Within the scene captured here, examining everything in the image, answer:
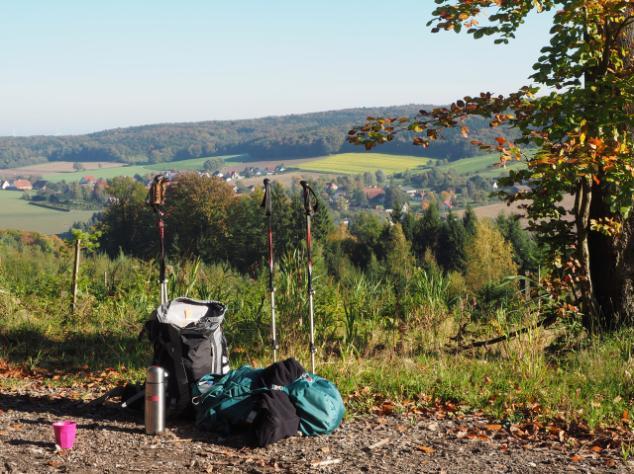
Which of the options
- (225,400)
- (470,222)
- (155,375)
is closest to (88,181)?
(470,222)

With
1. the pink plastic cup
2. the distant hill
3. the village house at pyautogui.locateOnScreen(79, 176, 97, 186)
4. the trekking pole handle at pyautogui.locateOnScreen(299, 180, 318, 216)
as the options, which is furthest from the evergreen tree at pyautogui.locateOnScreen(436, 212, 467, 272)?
the pink plastic cup

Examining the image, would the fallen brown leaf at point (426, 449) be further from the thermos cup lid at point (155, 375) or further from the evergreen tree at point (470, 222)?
the evergreen tree at point (470, 222)

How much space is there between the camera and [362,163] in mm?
104812

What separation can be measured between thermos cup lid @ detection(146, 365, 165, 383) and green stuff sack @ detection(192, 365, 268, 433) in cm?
30

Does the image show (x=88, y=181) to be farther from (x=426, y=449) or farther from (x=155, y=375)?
(x=426, y=449)

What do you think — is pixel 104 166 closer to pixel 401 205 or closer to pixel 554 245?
pixel 401 205

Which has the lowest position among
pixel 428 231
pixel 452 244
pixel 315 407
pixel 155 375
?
pixel 452 244

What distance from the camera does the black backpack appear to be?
550cm

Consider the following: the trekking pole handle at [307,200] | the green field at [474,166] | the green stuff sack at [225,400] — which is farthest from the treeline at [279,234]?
the green stuff sack at [225,400]

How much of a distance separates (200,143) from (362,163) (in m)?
20.8

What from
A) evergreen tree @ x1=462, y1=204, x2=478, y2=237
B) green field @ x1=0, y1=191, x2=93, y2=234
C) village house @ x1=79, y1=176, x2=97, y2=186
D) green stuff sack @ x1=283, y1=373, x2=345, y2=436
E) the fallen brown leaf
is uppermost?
green stuff sack @ x1=283, y1=373, x2=345, y2=436

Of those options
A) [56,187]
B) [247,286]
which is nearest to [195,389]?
[247,286]

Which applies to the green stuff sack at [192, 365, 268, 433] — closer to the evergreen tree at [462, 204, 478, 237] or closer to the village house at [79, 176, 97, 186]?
the evergreen tree at [462, 204, 478, 237]

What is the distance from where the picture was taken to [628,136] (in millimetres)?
7496
